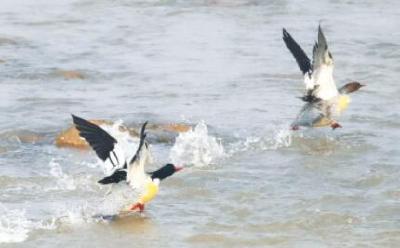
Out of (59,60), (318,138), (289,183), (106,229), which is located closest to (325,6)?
(59,60)

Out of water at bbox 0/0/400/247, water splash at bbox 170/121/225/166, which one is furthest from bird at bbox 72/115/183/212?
water splash at bbox 170/121/225/166

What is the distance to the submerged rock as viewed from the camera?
10.8 metres

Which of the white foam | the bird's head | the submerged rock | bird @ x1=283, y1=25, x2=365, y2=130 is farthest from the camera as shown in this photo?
bird @ x1=283, y1=25, x2=365, y2=130

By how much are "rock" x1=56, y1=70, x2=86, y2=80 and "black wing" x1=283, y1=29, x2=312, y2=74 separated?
164 inches

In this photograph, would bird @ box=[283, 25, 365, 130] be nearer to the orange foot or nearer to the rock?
the orange foot

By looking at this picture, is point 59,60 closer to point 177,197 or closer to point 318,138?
point 318,138

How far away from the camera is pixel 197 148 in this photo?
414 inches

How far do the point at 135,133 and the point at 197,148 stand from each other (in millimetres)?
856

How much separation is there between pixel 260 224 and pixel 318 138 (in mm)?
3053

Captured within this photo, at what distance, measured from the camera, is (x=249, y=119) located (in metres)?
12.0

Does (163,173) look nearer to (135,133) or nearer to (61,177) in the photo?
(61,177)

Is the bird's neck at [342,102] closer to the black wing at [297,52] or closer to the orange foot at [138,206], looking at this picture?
the black wing at [297,52]

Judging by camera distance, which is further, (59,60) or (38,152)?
(59,60)

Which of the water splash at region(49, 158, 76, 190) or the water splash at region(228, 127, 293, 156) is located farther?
the water splash at region(228, 127, 293, 156)
